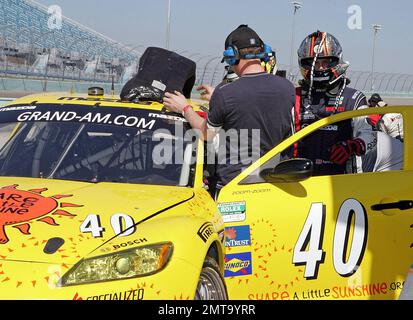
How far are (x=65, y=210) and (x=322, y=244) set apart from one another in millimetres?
1625

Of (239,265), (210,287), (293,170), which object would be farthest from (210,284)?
(293,170)

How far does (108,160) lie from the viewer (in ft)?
14.2

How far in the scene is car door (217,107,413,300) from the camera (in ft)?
13.1

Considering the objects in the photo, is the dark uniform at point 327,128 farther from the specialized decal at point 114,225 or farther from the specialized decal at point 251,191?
the specialized decal at point 114,225

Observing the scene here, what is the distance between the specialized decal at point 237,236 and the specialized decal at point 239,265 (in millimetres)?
69

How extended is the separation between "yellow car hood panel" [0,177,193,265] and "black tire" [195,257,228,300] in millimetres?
414

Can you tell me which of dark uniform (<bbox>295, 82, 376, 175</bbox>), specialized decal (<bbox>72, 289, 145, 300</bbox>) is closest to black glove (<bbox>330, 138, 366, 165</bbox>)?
dark uniform (<bbox>295, 82, 376, 175</bbox>)

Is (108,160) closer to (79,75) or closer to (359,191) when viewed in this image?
(359,191)

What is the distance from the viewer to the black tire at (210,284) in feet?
11.2

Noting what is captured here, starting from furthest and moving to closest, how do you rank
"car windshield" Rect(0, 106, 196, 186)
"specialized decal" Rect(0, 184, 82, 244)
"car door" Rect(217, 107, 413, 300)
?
"car windshield" Rect(0, 106, 196, 186), "car door" Rect(217, 107, 413, 300), "specialized decal" Rect(0, 184, 82, 244)

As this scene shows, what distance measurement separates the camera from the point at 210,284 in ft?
11.6

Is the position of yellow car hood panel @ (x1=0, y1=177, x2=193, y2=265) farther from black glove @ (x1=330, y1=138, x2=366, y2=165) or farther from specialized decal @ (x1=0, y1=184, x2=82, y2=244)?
black glove @ (x1=330, y1=138, x2=366, y2=165)

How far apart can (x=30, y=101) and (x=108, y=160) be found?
0.92 metres
